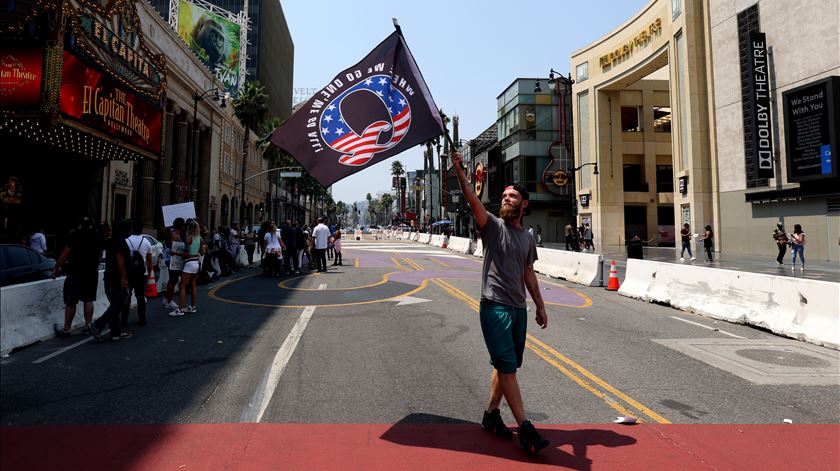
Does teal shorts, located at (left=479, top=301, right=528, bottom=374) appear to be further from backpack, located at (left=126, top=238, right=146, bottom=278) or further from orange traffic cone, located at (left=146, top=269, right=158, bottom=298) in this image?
orange traffic cone, located at (left=146, top=269, right=158, bottom=298)

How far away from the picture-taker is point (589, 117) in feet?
131

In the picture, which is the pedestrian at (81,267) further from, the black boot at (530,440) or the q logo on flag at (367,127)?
the black boot at (530,440)

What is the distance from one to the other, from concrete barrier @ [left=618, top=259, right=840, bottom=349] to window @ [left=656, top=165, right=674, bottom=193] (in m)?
35.1

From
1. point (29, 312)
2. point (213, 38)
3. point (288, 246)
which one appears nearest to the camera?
point (29, 312)

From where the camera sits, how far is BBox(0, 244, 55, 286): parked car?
852cm

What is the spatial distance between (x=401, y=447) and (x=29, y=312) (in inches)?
272

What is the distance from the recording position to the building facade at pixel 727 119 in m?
21.4

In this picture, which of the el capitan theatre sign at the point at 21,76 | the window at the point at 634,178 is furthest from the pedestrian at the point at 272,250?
the window at the point at 634,178

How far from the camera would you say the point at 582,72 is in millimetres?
40812

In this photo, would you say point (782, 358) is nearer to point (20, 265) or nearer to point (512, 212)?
point (512, 212)

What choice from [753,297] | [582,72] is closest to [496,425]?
[753,297]

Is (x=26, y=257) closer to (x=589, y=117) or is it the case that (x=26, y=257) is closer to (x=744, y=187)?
(x=744, y=187)

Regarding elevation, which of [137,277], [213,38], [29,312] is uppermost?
[213,38]

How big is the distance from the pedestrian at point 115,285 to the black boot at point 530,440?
21.4ft
